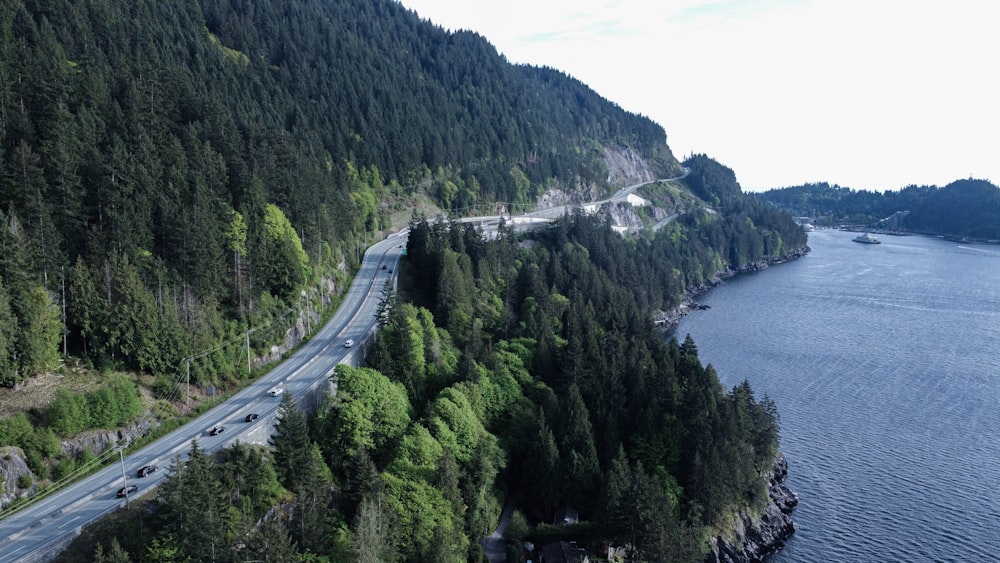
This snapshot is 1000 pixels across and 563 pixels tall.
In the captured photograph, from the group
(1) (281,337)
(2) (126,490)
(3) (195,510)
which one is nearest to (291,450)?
(3) (195,510)

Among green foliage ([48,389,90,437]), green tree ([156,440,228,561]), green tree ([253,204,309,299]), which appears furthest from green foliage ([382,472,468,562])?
green tree ([253,204,309,299])

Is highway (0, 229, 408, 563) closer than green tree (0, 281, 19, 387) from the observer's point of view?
Yes

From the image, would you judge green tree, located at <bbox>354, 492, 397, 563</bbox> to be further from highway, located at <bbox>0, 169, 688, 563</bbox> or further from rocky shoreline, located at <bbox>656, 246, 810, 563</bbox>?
rocky shoreline, located at <bbox>656, 246, 810, 563</bbox>

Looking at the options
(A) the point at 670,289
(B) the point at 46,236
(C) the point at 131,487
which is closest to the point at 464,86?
(A) the point at 670,289

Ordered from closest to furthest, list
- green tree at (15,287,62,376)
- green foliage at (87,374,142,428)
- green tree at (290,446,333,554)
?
1. green tree at (290,446,333,554)
2. green tree at (15,287,62,376)
3. green foliage at (87,374,142,428)

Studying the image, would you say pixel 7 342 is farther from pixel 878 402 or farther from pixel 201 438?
pixel 878 402

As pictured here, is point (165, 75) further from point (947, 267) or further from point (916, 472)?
point (947, 267)

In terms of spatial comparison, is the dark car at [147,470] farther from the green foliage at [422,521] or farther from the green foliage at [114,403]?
the green foliage at [422,521]
